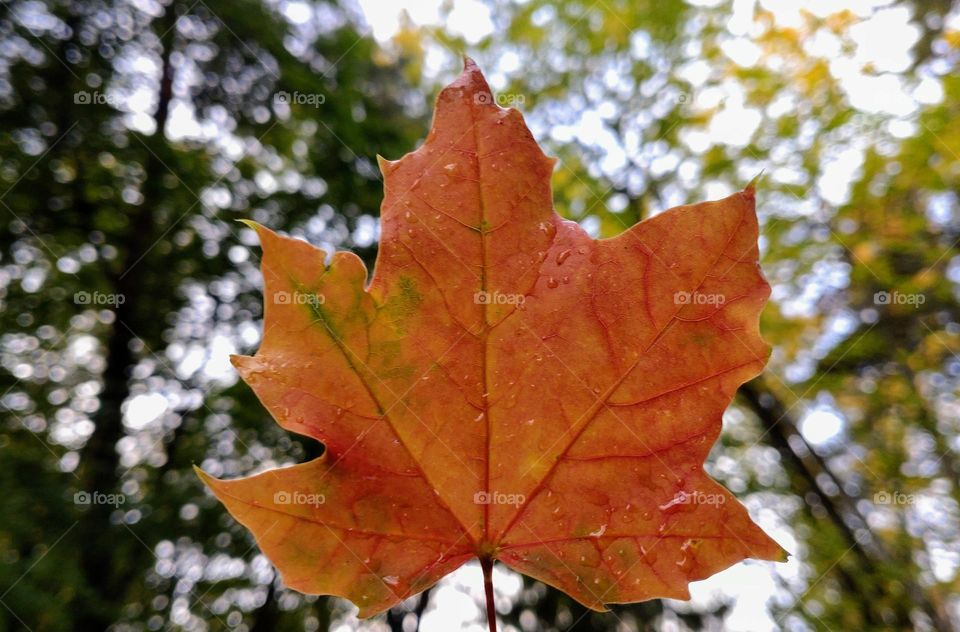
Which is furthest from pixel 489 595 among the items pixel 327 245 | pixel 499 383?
pixel 327 245

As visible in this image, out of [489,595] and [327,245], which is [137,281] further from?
[489,595]

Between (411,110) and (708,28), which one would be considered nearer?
(708,28)

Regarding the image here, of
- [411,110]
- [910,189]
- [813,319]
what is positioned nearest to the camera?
[910,189]

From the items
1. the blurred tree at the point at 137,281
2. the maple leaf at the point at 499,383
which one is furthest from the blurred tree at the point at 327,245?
the maple leaf at the point at 499,383

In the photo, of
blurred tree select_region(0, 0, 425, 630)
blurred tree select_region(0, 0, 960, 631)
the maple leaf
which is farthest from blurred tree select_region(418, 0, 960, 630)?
the maple leaf

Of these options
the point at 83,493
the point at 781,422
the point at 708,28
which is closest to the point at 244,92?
the point at 83,493

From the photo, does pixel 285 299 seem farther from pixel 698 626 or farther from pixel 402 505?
pixel 698 626

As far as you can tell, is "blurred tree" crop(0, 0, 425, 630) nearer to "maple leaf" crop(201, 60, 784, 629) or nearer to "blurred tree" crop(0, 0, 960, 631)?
"blurred tree" crop(0, 0, 960, 631)

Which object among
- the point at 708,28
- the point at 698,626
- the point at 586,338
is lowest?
the point at 698,626

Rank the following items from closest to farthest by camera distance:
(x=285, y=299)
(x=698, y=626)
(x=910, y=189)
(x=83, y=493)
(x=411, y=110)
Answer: (x=285, y=299) < (x=83, y=493) < (x=698, y=626) < (x=910, y=189) < (x=411, y=110)
